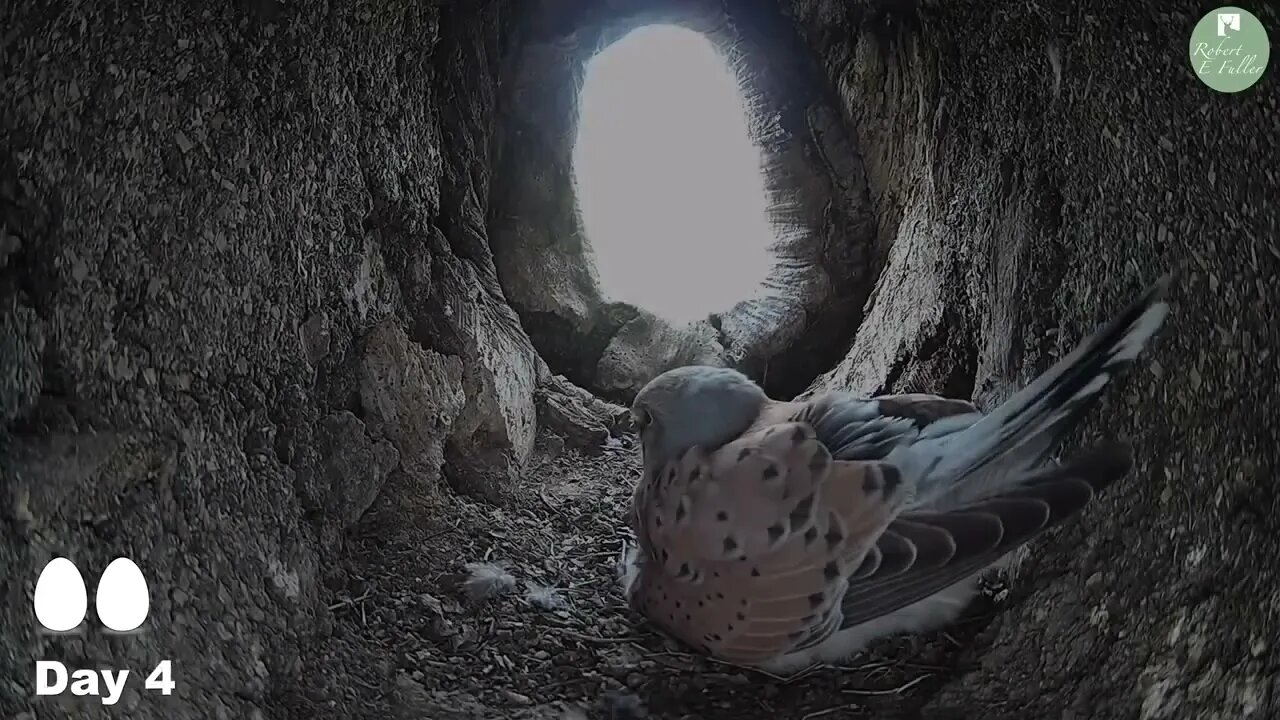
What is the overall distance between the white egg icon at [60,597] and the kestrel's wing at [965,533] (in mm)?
557

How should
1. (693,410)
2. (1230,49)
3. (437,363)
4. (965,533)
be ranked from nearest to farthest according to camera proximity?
(1230,49), (965,533), (693,410), (437,363)

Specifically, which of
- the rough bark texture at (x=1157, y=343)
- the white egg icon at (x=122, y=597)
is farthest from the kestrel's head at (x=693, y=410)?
the white egg icon at (x=122, y=597)

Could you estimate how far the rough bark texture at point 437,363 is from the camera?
1.86 feet

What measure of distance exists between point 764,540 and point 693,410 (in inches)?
5.9

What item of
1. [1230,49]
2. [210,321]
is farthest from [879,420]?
[210,321]

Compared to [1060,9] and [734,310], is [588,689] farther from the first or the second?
[1060,9]

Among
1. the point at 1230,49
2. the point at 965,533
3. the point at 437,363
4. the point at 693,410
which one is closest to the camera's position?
the point at 1230,49

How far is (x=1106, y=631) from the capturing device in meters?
0.64

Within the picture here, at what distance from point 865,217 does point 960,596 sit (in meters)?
0.52

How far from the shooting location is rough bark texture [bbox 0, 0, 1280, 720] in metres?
0.57

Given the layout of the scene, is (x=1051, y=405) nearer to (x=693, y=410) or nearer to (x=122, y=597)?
(x=693, y=410)

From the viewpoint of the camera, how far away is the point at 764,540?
68 cm

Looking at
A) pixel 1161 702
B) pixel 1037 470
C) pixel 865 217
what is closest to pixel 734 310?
pixel 865 217

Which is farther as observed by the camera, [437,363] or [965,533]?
[437,363]
